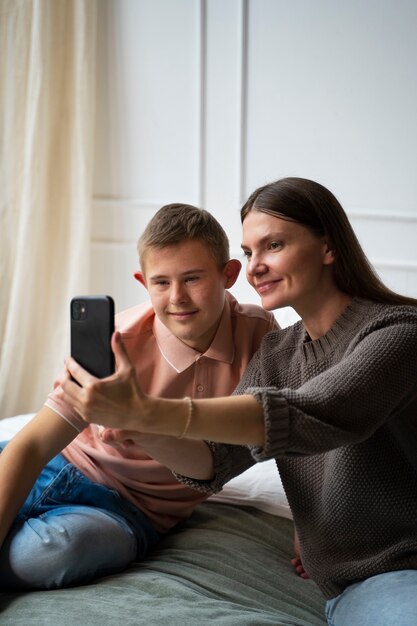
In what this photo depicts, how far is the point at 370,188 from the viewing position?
9.76ft

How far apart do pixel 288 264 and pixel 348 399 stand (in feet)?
1.05

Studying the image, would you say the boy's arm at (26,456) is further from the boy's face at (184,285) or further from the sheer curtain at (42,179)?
the sheer curtain at (42,179)

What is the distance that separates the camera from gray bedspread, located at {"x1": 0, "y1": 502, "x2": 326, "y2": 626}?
1.42m

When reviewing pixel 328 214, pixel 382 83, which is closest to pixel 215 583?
pixel 328 214

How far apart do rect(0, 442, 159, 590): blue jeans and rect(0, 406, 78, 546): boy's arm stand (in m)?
0.06

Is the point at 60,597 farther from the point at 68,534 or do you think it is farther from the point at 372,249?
the point at 372,249

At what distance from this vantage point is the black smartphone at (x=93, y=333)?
121 cm

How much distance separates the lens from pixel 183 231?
1.67m

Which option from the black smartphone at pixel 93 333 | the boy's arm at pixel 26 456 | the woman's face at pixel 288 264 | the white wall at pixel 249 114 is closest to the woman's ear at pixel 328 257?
the woman's face at pixel 288 264

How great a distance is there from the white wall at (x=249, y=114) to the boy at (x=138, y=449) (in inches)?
51.6

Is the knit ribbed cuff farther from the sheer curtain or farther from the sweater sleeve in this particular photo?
the sheer curtain

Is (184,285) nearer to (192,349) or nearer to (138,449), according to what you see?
(192,349)

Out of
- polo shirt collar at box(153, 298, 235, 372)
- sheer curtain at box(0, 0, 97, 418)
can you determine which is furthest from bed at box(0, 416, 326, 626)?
sheer curtain at box(0, 0, 97, 418)

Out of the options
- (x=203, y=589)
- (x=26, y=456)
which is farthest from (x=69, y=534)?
(x=203, y=589)
